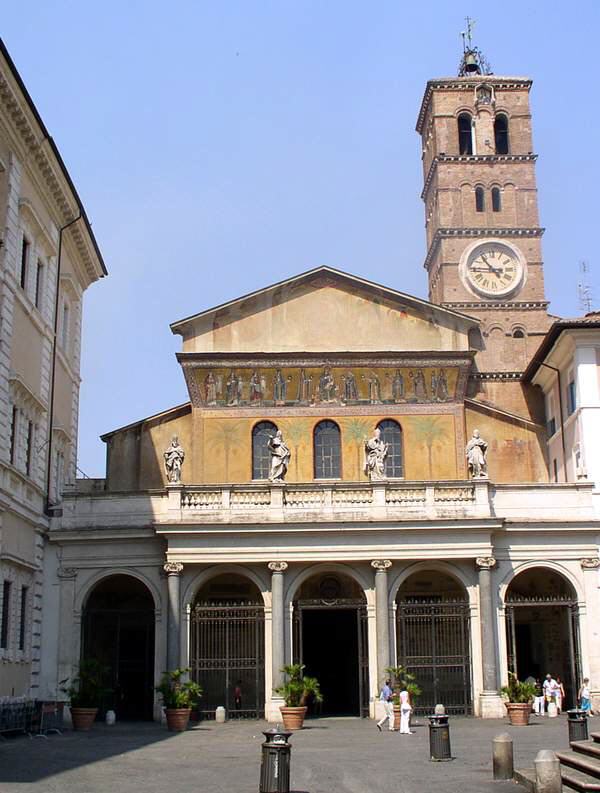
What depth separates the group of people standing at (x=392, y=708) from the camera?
26344mm

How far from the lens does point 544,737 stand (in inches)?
940

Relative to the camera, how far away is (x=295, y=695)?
28.3 m

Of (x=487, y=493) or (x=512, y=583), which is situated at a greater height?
(x=487, y=493)

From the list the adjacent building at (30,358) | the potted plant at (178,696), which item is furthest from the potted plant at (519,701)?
the adjacent building at (30,358)

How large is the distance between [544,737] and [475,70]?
42892mm

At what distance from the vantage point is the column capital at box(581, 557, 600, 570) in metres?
31.8

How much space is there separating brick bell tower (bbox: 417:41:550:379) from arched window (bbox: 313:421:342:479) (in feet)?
40.0

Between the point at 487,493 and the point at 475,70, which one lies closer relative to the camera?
the point at 487,493

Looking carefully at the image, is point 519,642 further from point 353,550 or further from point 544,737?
point 544,737

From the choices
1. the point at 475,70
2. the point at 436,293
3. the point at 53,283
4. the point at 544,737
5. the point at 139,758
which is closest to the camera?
the point at 139,758

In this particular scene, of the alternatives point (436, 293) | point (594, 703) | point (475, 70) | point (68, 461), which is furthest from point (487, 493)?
point (475, 70)

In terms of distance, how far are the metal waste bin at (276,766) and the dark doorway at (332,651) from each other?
20968 millimetres

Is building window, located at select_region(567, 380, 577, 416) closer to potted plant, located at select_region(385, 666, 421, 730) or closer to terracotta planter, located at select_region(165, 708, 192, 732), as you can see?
potted plant, located at select_region(385, 666, 421, 730)

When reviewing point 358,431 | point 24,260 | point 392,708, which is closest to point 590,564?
point 392,708
